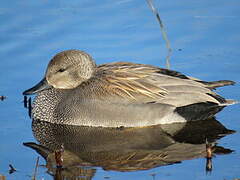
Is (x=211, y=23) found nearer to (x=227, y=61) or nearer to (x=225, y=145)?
(x=227, y=61)

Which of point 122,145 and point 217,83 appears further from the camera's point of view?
point 217,83

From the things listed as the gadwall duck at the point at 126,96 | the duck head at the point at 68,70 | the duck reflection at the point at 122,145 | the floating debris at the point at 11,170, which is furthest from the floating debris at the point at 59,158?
the duck head at the point at 68,70

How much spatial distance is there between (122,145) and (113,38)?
348 centimetres

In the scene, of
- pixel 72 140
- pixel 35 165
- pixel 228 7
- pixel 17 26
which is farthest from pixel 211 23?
pixel 35 165

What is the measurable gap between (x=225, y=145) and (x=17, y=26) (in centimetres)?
524

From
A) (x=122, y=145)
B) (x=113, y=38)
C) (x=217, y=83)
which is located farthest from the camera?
(x=113, y=38)

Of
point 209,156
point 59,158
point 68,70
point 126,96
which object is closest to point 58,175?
point 59,158

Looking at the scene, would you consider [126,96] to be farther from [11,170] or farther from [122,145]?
[11,170]

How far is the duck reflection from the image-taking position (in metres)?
8.59

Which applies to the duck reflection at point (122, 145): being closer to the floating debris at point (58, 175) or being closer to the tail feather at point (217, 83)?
the floating debris at point (58, 175)

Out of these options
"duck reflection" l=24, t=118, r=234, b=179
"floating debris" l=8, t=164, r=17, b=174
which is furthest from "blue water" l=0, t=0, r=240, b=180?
"floating debris" l=8, t=164, r=17, b=174

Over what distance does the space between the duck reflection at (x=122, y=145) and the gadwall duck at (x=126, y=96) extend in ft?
0.46

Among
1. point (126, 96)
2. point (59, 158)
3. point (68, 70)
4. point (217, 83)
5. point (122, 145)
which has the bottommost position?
point (59, 158)

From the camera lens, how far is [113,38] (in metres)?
12.4
